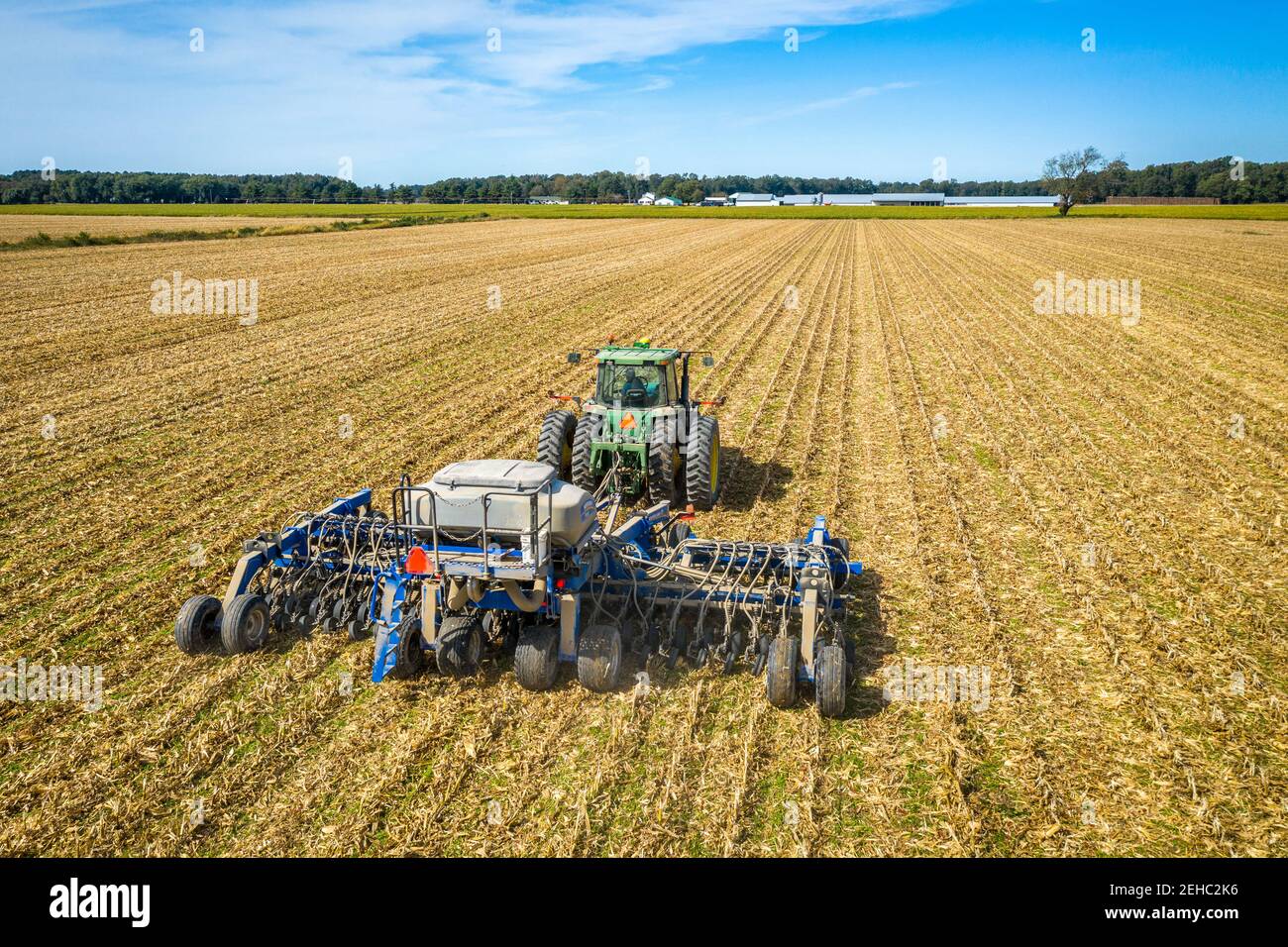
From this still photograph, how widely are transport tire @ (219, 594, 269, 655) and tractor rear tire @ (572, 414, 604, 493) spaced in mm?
4021

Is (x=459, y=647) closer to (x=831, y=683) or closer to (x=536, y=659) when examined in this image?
(x=536, y=659)

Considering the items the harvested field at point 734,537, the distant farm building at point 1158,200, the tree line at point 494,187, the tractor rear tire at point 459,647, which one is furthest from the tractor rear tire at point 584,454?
the distant farm building at point 1158,200

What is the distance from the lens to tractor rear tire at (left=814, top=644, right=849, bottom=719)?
670 cm

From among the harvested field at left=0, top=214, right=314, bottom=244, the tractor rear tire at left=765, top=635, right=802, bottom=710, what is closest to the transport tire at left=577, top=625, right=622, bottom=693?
the tractor rear tire at left=765, top=635, right=802, bottom=710

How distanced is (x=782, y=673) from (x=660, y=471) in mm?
4010

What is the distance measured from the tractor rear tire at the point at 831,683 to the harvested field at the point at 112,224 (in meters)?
53.2

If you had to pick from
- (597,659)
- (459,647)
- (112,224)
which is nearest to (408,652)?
(459,647)

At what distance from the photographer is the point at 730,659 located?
746 centimetres

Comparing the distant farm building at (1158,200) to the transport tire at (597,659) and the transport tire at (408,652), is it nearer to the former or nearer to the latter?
the transport tire at (597,659)

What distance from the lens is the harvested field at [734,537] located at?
18.8ft
